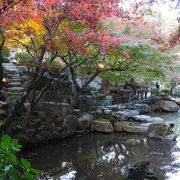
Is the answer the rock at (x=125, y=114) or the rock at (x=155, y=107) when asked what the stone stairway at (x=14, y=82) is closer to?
the rock at (x=125, y=114)

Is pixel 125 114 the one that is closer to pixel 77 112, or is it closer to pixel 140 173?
pixel 77 112

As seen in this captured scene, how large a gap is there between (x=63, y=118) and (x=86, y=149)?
221 cm

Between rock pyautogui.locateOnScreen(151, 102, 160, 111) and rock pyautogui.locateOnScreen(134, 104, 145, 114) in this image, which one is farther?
rock pyautogui.locateOnScreen(151, 102, 160, 111)

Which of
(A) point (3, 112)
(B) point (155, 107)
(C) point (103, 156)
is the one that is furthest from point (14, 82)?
(B) point (155, 107)

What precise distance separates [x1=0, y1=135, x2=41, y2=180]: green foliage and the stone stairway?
11.1 metres

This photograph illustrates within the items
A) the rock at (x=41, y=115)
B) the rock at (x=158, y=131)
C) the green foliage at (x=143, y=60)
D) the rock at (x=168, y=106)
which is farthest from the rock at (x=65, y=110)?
the rock at (x=168, y=106)

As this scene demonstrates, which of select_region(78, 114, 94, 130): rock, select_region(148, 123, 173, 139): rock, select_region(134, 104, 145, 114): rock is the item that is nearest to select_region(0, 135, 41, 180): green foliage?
select_region(148, 123, 173, 139): rock

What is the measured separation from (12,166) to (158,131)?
12.4 m

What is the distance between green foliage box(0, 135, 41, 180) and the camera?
5.72 ft

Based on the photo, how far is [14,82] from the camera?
14984 mm

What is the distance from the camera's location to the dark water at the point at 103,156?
9.00 metres

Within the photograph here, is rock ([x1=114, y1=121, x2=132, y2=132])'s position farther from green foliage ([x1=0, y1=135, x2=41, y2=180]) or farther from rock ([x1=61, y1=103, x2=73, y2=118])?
green foliage ([x1=0, y1=135, x2=41, y2=180])

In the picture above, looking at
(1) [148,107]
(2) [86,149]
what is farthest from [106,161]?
(1) [148,107]

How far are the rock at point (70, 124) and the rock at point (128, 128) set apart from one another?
2.15m
